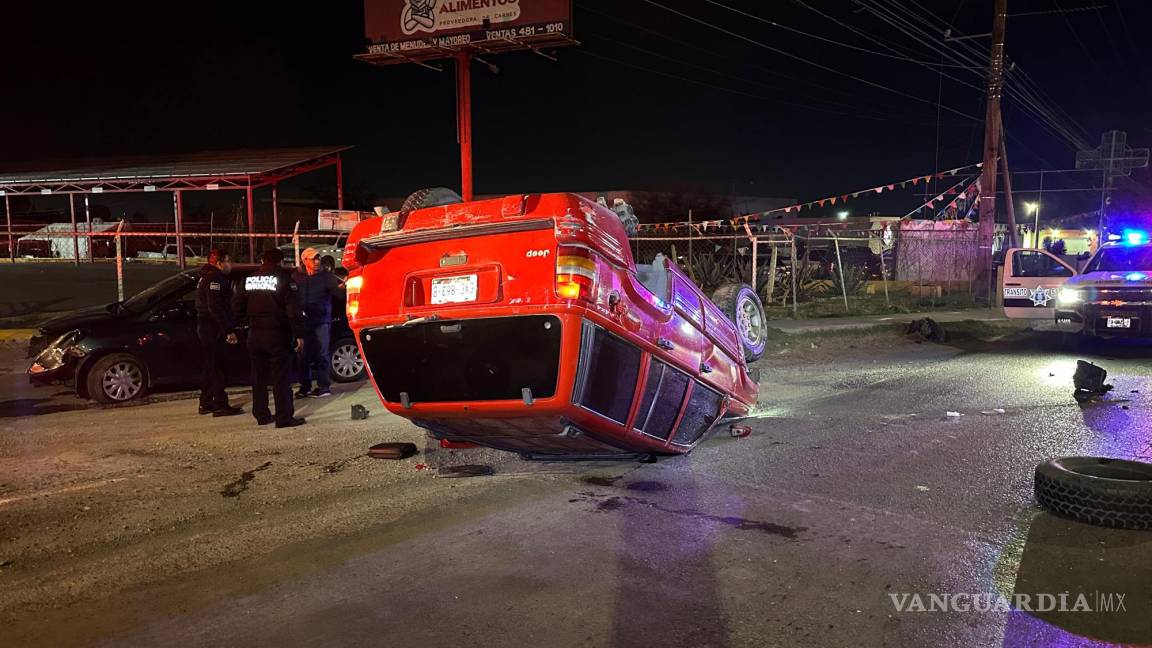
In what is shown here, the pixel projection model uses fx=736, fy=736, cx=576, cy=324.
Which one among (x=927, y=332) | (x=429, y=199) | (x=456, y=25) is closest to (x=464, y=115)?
Result: (x=456, y=25)

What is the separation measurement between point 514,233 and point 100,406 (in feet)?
21.1

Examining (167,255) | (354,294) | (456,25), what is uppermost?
(456,25)

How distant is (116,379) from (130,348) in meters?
0.39

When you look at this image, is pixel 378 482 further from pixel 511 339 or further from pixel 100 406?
pixel 100 406

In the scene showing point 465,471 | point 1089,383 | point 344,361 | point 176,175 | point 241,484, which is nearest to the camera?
point 241,484

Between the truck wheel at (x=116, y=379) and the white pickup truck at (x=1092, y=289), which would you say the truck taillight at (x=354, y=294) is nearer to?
the truck wheel at (x=116, y=379)

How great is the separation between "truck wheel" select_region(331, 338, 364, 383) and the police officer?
2.33m

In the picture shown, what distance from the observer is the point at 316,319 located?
8.75 metres

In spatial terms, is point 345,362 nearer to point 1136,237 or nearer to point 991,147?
point 1136,237

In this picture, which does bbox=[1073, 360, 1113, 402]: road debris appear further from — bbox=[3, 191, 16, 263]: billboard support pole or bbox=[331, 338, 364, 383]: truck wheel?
bbox=[3, 191, 16, 263]: billboard support pole

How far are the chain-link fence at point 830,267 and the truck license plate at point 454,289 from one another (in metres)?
9.68

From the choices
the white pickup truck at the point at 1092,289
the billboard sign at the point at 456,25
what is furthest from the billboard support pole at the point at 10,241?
the white pickup truck at the point at 1092,289

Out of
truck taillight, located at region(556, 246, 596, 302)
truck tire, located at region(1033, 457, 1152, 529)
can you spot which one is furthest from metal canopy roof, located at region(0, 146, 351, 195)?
truck tire, located at region(1033, 457, 1152, 529)

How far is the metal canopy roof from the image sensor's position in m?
24.9
